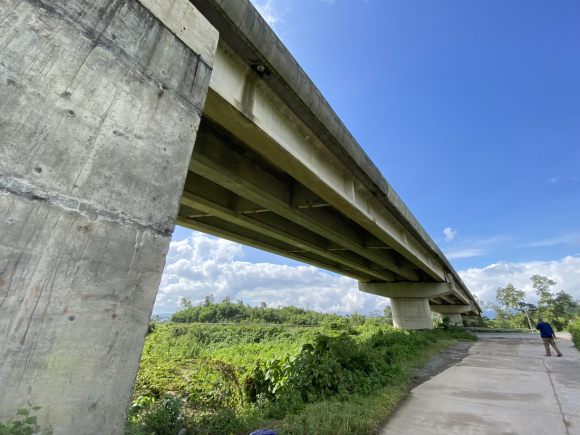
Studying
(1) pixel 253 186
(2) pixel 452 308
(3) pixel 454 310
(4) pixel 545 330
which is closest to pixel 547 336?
(4) pixel 545 330

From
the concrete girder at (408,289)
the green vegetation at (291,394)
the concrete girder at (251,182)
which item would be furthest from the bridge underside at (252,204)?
the concrete girder at (408,289)

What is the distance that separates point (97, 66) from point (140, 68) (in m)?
0.29

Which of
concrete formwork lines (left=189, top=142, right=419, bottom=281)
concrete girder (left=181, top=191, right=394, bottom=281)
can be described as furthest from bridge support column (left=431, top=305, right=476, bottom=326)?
concrete formwork lines (left=189, top=142, right=419, bottom=281)

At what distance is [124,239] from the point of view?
5.43 ft

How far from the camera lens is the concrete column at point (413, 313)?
17.4m

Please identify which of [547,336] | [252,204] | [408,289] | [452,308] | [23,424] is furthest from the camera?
[452,308]

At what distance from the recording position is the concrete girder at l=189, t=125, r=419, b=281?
4594mm

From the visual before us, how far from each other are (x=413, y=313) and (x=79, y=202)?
762 inches

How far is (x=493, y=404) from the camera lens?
171 inches

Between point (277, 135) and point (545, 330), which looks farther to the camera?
point (545, 330)

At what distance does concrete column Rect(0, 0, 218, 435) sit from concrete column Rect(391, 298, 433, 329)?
18723 mm

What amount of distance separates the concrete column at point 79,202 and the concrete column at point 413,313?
18.7 meters

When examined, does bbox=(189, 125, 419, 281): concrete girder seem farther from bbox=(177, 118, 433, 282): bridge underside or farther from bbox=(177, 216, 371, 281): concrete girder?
bbox=(177, 216, 371, 281): concrete girder

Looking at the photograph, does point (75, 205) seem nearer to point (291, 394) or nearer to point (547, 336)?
point (291, 394)
